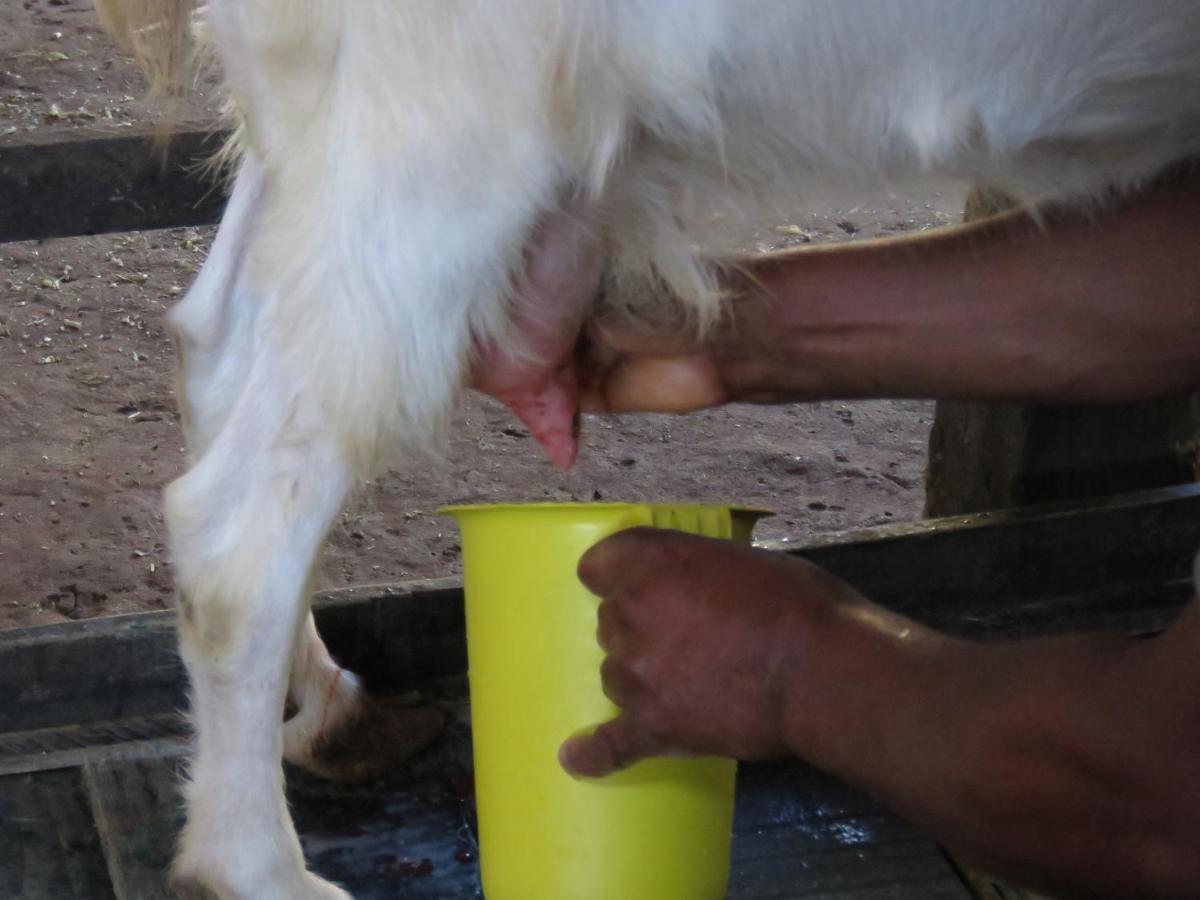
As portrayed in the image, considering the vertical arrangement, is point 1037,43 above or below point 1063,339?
above

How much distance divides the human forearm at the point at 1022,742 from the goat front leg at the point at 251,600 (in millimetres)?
510

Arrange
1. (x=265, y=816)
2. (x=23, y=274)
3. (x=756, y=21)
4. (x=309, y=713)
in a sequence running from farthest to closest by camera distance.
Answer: (x=23, y=274) < (x=309, y=713) < (x=265, y=816) < (x=756, y=21)

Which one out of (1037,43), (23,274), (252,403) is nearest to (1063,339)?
(1037,43)

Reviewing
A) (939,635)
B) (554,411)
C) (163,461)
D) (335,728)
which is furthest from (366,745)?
(163,461)

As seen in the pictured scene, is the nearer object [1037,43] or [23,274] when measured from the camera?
[1037,43]

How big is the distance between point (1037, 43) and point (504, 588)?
2.06 ft

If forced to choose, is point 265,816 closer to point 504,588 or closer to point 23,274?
point 504,588

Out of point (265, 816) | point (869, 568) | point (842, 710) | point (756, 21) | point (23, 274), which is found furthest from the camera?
point (23, 274)

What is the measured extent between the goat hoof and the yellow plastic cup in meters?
0.35

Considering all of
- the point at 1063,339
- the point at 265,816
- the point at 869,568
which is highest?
the point at 1063,339

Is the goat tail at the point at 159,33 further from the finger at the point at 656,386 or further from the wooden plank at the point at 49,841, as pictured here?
the wooden plank at the point at 49,841

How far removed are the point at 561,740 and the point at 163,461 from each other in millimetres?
1754

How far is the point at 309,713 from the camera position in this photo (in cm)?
Result: 177

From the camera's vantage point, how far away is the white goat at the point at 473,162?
4.29 ft
